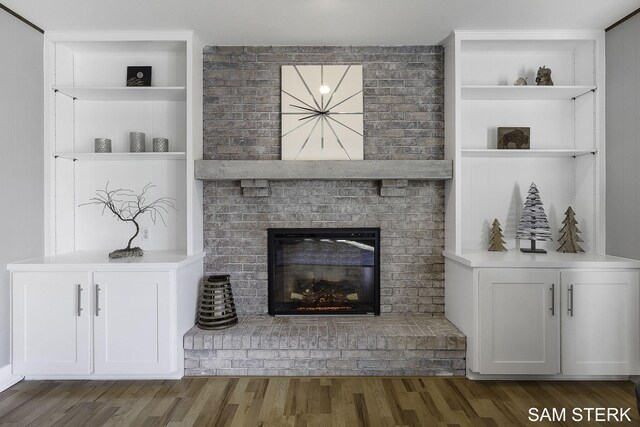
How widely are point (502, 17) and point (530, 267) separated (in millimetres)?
1738

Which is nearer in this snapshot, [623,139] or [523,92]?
[623,139]

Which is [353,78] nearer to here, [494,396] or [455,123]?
[455,123]

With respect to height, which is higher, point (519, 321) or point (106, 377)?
point (519, 321)

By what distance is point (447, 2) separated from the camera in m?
2.59

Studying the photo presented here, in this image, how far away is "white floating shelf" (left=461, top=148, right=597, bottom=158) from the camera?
3.00 m

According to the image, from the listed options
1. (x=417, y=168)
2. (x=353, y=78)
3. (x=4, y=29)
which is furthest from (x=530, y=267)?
(x=4, y=29)

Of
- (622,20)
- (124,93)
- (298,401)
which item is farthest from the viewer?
(124,93)

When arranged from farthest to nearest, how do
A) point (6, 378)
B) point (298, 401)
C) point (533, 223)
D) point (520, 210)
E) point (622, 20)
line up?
1. point (520, 210)
2. point (533, 223)
3. point (622, 20)
4. point (6, 378)
5. point (298, 401)

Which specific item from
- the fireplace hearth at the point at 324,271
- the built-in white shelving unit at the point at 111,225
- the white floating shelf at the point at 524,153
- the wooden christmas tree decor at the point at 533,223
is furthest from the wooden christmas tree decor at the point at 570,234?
the built-in white shelving unit at the point at 111,225

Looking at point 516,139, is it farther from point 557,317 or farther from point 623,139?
point 557,317

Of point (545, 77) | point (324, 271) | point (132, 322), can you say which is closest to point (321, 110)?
point (324, 271)

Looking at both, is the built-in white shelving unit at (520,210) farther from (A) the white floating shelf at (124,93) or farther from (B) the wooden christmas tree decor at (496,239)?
(A) the white floating shelf at (124,93)

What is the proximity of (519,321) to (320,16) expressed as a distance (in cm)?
247

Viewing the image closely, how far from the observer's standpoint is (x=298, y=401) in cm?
246
